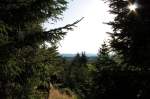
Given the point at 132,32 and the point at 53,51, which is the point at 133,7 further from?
the point at 53,51

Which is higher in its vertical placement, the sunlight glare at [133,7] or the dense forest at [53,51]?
the sunlight glare at [133,7]

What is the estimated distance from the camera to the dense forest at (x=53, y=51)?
9.08 metres

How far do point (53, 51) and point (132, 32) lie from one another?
3009 mm

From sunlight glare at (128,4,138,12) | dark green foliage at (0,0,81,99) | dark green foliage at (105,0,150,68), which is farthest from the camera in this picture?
sunlight glare at (128,4,138,12)

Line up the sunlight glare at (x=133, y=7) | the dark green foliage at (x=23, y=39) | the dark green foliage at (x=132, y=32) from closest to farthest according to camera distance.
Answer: the dark green foliage at (x=23, y=39) → the dark green foliage at (x=132, y=32) → the sunlight glare at (x=133, y=7)

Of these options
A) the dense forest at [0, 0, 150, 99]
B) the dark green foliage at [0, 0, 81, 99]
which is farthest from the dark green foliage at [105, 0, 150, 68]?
the dark green foliage at [0, 0, 81, 99]

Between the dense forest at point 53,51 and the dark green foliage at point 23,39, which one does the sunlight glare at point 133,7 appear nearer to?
the dense forest at point 53,51

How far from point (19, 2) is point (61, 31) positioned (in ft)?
4.72

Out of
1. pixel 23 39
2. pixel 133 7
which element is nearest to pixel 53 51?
pixel 23 39

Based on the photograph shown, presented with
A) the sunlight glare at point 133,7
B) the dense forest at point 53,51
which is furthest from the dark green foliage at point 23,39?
the sunlight glare at point 133,7

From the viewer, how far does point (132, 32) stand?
39.2 feet

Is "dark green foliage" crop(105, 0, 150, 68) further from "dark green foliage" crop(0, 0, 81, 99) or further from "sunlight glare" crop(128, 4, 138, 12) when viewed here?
"dark green foliage" crop(0, 0, 81, 99)

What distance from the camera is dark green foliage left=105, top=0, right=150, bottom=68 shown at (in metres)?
11.8

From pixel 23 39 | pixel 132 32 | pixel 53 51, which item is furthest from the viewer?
pixel 132 32
